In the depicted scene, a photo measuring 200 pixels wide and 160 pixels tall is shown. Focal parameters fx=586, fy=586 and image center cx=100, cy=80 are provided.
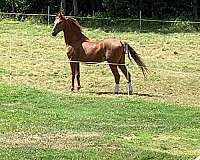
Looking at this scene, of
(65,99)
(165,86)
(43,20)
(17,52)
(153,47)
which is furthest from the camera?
(43,20)

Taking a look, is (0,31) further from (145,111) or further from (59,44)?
(145,111)

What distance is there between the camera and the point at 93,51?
50.4ft

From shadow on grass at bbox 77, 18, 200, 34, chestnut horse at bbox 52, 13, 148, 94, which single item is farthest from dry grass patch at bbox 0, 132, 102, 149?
shadow on grass at bbox 77, 18, 200, 34

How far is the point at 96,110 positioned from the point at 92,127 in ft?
5.54

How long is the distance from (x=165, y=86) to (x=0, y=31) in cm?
1705

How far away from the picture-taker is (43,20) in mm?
36781

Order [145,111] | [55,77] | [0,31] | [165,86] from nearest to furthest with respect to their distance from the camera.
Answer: [145,111], [165,86], [55,77], [0,31]

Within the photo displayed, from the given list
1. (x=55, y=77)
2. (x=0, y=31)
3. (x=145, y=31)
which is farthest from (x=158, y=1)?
(x=55, y=77)

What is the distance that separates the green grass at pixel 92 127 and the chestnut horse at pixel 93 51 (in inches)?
52.7

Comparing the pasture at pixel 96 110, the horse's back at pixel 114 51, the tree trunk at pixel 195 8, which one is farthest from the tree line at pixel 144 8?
the horse's back at pixel 114 51

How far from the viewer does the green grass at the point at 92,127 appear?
28.4ft

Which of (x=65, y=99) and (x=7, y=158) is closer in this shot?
(x=7, y=158)

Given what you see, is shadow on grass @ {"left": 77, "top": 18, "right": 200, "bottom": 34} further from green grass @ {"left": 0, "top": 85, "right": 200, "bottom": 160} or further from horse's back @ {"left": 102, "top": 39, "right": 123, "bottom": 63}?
green grass @ {"left": 0, "top": 85, "right": 200, "bottom": 160}

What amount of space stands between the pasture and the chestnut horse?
1.90 ft
